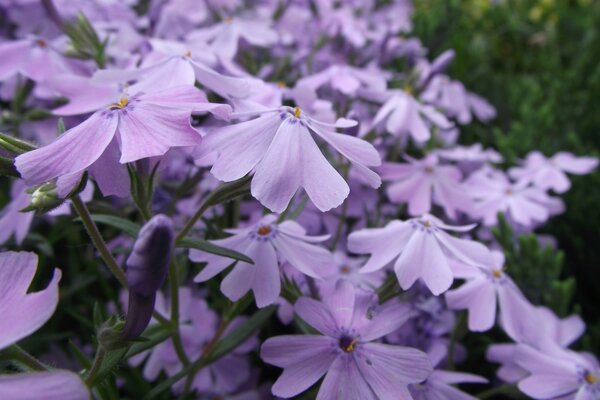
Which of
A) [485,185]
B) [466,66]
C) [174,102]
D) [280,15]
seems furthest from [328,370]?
[466,66]

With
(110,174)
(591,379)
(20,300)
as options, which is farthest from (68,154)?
(591,379)

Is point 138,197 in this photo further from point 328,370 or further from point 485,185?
point 485,185

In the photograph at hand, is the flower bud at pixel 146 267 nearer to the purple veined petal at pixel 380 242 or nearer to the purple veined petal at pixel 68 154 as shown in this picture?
the purple veined petal at pixel 68 154

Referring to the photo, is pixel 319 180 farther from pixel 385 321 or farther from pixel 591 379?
pixel 591 379

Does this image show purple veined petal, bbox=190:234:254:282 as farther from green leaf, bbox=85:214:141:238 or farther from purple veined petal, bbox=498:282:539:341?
purple veined petal, bbox=498:282:539:341

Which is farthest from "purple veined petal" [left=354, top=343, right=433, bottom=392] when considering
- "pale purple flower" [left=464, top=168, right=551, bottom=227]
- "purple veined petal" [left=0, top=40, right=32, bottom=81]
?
"purple veined petal" [left=0, top=40, right=32, bottom=81]

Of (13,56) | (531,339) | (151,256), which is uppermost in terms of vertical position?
(151,256)
